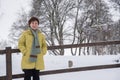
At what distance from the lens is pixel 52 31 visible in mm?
37375

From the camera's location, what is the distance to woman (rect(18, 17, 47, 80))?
21.2 ft

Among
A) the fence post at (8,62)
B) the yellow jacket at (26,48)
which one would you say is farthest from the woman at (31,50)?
the fence post at (8,62)

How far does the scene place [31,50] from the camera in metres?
6.48

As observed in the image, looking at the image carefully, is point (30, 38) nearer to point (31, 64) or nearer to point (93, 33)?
point (31, 64)

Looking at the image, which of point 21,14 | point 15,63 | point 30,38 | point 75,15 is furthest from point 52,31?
point 30,38

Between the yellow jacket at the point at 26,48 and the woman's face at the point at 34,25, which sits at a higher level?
the woman's face at the point at 34,25

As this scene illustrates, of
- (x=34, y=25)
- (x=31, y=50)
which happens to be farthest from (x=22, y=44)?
(x=34, y=25)

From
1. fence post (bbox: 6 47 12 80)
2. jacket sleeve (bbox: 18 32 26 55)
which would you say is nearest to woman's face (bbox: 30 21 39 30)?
jacket sleeve (bbox: 18 32 26 55)

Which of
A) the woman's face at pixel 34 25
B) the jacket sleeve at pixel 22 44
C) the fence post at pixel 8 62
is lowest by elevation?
the fence post at pixel 8 62

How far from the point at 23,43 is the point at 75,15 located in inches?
1237

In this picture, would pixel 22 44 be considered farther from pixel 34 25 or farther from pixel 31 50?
pixel 34 25

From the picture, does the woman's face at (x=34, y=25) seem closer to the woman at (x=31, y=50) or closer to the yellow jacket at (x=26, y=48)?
the woman at (x=31, y=50)

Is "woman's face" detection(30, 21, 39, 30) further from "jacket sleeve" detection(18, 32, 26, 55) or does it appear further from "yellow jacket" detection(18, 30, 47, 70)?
"jacket sleeve" detection(18, 32, 26, 55)

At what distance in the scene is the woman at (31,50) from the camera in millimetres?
6449
